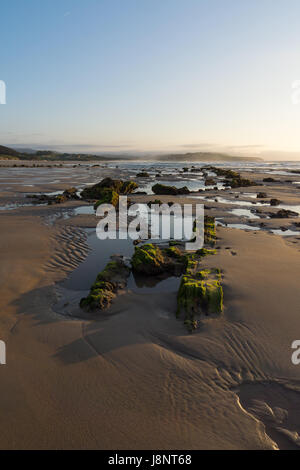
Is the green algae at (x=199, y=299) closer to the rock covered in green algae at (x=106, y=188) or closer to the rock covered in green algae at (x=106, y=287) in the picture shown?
the rock covered in green algae at (x=106, y=287)

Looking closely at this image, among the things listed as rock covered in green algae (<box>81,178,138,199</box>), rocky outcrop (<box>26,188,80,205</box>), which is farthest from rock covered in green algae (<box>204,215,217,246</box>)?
rocky outcrop (<box>26,188,80,205</box>)

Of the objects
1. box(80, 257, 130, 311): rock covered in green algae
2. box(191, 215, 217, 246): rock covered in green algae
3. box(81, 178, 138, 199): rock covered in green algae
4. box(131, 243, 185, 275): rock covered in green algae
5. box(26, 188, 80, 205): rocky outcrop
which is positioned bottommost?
box(80, 257, 130, 311): rock covered in green algae

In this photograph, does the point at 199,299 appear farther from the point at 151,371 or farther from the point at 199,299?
the point at 151,371

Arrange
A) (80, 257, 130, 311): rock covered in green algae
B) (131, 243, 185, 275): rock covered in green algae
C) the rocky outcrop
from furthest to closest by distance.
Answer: the rocky outcrop → (131, 243, 185, 275): rock covered in green algae → (80, 257, 130, 311): rock covered in green algae

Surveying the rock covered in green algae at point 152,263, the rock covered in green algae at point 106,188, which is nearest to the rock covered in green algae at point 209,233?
the rock covered in green algae at point 152,263

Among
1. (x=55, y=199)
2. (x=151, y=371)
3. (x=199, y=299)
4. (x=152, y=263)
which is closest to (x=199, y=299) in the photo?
(x=199, y=299)

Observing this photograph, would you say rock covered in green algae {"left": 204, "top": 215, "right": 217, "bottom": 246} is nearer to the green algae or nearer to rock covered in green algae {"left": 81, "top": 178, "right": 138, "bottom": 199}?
the green algae

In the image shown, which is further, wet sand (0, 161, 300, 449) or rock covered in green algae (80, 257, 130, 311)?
rock covered in green algae (80, 257, 130, 311)
